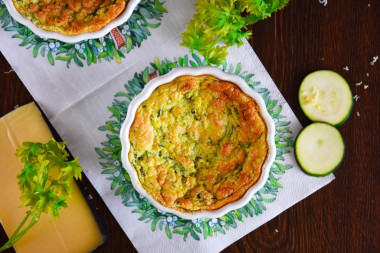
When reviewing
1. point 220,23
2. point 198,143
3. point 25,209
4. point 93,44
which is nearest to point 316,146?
point 198,143

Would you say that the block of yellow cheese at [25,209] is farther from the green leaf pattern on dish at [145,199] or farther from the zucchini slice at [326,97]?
the zucchini slice at [326,97]

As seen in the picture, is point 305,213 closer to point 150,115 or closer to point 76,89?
point 150,115

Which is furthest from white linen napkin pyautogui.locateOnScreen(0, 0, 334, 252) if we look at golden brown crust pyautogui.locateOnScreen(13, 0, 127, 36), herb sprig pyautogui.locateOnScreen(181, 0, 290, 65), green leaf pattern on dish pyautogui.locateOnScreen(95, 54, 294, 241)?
golden brown crust pyautogui.locateOnScreen(13, 0, 127, 36)

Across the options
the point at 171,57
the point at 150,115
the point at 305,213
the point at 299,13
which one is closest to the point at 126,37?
the point at 171,57

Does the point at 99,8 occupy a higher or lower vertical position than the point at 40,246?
higher

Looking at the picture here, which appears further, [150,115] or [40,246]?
[40,246]

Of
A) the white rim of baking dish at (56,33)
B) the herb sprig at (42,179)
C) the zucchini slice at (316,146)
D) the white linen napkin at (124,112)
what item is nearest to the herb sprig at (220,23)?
the white linen napkin at (124,112)
